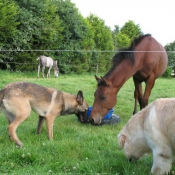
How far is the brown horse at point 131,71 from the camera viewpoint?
18.5 feet

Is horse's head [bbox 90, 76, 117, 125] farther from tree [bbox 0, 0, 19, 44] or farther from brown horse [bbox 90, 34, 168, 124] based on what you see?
tree [bbox 0, 0, 19, 44]

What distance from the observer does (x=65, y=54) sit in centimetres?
2269

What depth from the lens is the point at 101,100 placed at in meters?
5.65

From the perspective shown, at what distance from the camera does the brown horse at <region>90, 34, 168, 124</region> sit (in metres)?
5.64

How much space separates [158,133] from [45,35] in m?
17.6

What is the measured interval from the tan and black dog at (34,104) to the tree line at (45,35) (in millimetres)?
11765

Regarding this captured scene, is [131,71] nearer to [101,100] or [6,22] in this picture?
[101,100]

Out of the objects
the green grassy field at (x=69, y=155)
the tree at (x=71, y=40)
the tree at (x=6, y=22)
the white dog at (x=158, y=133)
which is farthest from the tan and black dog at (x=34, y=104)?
the tree at (x=71, y=40)

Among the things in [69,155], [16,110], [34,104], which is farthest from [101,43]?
[69,155]

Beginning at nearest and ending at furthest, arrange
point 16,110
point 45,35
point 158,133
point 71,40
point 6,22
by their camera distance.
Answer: point 158,133 → point 16,110 → point 6,22 → point 45,35 → point 71,40

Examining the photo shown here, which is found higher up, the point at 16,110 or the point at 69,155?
the point at 16,110

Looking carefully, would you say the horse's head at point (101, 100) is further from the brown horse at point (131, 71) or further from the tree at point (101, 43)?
the tree at point (101, 43)

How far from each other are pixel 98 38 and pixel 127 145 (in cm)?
2670

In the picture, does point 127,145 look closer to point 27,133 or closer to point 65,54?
point 27,133
